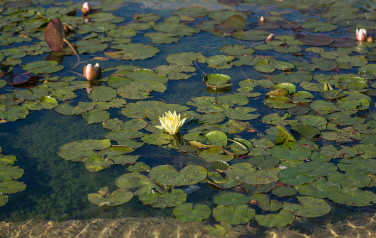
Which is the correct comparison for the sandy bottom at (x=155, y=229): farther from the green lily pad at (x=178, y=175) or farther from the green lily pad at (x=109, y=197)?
the green lily pad at (x=178, y=175)

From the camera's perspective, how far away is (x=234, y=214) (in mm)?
3402

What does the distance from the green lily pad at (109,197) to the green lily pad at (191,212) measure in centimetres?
44

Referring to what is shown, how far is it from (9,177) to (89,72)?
2.04m

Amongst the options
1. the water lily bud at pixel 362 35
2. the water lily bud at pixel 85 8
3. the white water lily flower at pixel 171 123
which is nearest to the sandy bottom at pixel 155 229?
the white water lily flower at pixel 171 123

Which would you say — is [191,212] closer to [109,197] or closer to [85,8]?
[109,197]

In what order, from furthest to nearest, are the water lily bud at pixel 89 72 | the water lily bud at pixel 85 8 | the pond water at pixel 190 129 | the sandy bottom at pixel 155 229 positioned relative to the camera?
the water lily bud at pixel 85 8, the water lily bud at pixel 89 72, the pond water at pixel 190 129, the sandy bottom at pixel 155 229

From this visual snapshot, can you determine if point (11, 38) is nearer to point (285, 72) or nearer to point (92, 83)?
point (92, 83)

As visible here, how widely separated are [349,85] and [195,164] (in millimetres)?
2602

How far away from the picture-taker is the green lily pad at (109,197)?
3553 millimetres

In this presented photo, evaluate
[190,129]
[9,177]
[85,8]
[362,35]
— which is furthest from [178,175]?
[85,8]

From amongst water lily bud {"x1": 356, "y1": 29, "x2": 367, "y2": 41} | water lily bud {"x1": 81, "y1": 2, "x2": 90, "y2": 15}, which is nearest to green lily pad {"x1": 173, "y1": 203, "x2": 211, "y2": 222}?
water lily bud {"x1": 356, "y1": 29, "x2": 367, "y2": 41}

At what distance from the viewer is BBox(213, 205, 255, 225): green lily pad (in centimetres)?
335

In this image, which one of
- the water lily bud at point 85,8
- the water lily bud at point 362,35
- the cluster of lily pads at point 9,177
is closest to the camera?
the cluster of lily pads at point 9,177

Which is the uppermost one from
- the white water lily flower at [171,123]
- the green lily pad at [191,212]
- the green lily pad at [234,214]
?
the white water lily flower at [171,123]
